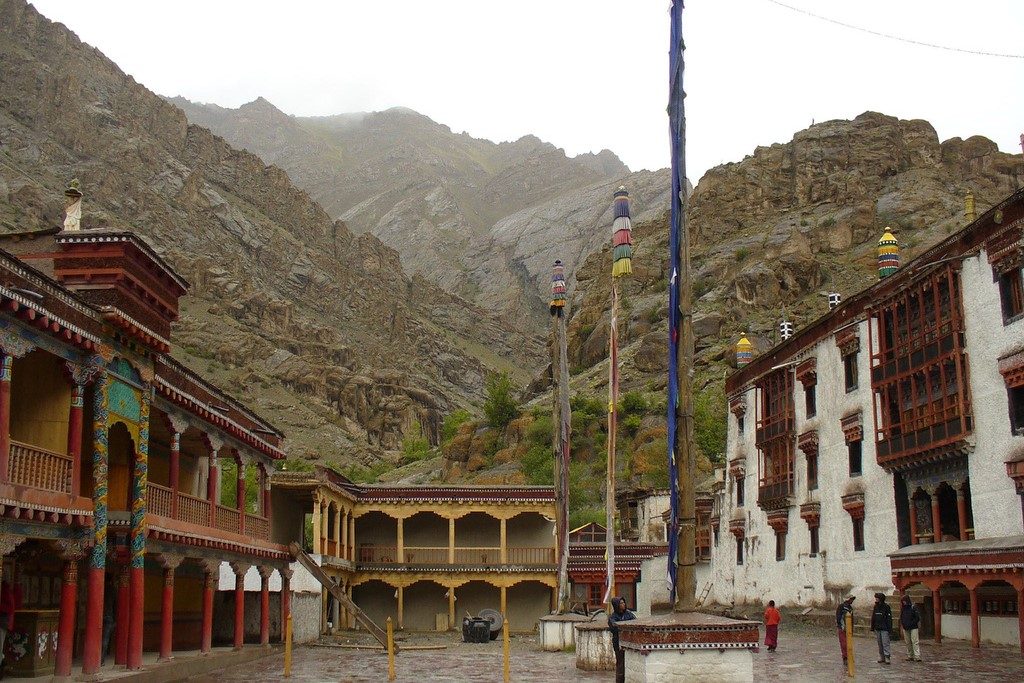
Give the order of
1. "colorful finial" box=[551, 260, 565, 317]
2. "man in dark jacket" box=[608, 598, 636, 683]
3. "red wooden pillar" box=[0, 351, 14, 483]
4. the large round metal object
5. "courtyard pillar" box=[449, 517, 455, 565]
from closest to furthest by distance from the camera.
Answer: "red wooden pillar" box=[0, 351, 14, 483] → "man in dark jacket" box=[608, 598, 636, 683] → "colorful finial" box=[551, 260, 565, 317] → the large round metal object → "courtyard pillar" box=[449, 517, 455, 565]

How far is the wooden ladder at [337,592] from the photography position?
3228cm

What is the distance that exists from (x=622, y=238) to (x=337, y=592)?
60.2 feet

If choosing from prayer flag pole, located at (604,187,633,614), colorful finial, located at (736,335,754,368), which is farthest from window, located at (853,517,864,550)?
colorful finial, located at (736,335,754,368)

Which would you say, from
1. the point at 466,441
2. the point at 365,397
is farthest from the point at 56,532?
the point at 365,397

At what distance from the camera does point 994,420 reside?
27.6 m

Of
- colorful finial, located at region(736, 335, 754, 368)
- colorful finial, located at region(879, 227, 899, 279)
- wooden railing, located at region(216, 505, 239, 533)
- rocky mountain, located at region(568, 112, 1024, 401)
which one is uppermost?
rocky mountain, located at region(568, 112, 1024, 401)

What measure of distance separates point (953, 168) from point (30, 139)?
119 m

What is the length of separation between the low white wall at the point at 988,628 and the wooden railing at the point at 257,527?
20.8m

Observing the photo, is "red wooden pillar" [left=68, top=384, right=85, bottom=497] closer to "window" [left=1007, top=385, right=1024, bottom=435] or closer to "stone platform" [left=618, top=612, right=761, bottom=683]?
"stone platform" [left=618, top=612, right=761, bottom=683]

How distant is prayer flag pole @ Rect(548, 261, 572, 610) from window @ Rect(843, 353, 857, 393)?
11.8 meters

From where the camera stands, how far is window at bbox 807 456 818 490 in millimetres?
39281

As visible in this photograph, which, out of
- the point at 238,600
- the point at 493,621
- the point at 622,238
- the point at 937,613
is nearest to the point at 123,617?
the point at 238,600

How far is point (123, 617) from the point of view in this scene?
2019cm

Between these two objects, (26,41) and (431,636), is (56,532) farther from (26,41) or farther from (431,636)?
(26,41)
